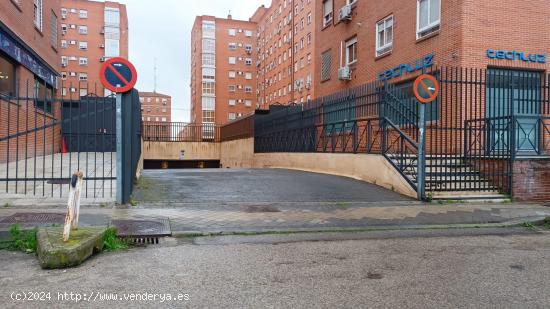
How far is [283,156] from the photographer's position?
21.2m

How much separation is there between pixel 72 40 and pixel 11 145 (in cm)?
6668

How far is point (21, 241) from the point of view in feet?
17.3

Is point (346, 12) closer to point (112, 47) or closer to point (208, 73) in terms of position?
point (112, 47)

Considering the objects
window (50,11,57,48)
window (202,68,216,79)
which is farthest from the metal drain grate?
window (202,68,216,79)

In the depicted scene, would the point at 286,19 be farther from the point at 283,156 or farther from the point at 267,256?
the point at 267,256

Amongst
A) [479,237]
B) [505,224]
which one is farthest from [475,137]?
[479,237]

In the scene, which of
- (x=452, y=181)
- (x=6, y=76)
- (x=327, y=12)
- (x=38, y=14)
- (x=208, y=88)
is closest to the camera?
(x=452, y=181)

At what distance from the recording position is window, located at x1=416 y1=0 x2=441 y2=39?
15.1 meters

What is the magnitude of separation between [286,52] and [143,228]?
64852mm

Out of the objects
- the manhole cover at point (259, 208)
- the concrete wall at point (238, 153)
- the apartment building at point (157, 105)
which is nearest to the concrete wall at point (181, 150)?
the concrete wall at point (238, 153)

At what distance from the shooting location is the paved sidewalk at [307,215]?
6.77 meters

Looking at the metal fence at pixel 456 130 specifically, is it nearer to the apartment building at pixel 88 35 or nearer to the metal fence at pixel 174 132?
the metal fence at pixel 174 132

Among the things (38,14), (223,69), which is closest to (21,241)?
(38,14)

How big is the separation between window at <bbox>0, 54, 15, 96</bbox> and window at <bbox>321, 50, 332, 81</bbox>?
14.8 m
